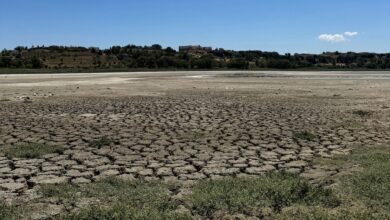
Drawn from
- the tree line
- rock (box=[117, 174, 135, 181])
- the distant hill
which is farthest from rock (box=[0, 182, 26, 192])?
the tree line

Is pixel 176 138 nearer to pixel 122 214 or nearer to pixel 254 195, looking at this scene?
pixel 254 195

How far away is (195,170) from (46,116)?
7.55 metres

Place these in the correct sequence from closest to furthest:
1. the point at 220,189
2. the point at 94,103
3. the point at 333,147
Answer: the point at 220,189
the point at 333,147
the point at 94,103

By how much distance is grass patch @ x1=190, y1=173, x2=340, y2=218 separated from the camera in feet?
18.1

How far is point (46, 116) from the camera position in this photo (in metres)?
13.8

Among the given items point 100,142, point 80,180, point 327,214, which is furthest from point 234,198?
point 100,142

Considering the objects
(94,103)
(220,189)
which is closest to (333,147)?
(220,189)

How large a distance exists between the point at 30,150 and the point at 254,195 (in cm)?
443

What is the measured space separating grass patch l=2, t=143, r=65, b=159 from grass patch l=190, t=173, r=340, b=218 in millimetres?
3199

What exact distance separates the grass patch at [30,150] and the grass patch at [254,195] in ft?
10.5

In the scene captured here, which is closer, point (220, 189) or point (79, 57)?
point (220, 189)

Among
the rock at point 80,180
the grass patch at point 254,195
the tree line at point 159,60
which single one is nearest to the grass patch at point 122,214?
the grass patch at point 254,195

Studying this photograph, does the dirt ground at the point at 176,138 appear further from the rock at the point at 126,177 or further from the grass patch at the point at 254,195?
the grass patch at the point at 254,195

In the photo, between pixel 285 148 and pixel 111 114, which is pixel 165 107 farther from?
pixel 285 148
